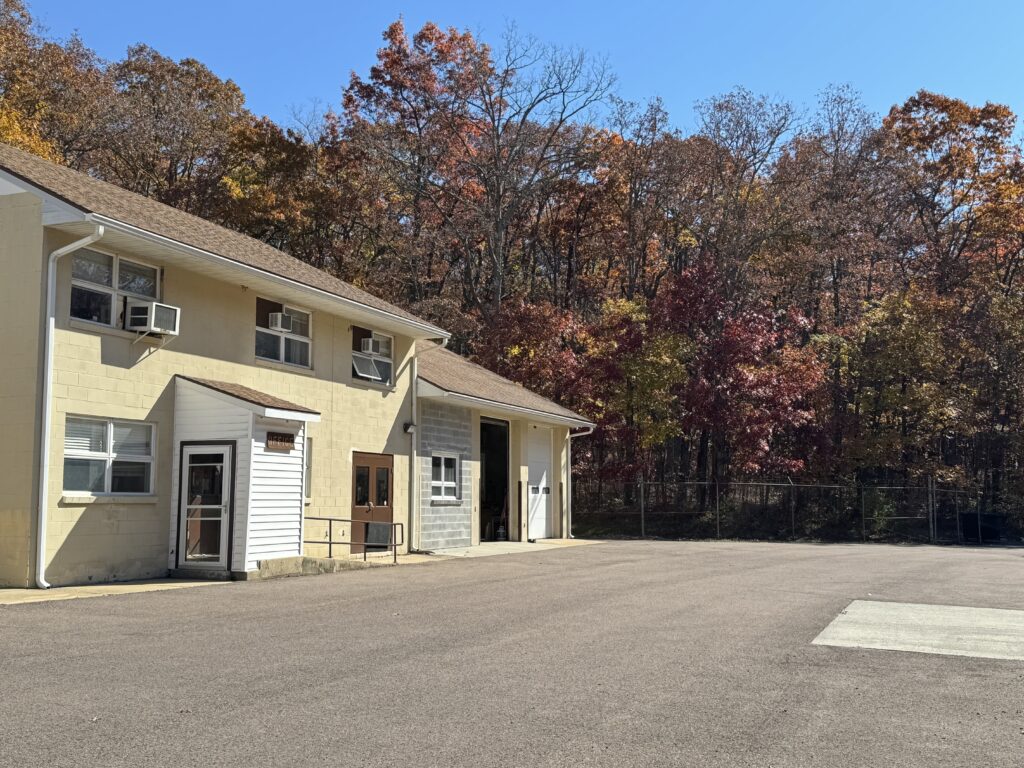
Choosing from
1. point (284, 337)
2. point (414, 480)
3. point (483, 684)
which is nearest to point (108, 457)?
point (284, 337)

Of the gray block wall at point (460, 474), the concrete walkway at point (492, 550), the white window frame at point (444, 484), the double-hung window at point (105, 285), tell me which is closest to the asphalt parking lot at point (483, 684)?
the double-hung window at point (105, 285)

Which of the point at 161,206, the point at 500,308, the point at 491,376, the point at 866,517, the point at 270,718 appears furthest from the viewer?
the point at 500,308

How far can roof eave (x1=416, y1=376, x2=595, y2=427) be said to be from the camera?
865 inches

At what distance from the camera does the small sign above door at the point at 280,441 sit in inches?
614

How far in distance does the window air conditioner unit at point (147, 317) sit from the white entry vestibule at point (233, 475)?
3.60 ft

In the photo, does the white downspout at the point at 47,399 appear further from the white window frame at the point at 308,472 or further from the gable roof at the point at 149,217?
the white window frame at the point at 308,472

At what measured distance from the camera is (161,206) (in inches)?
722

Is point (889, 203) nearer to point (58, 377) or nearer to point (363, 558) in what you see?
point (363, 558)

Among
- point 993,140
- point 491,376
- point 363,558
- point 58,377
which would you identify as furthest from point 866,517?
point 58,377

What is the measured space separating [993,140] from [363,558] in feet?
97.9

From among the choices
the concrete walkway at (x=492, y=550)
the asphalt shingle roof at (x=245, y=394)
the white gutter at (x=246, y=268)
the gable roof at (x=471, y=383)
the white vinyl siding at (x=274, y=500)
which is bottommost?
the concrete walkway at (x=492, y=550)

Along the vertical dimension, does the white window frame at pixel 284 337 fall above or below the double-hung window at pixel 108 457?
above

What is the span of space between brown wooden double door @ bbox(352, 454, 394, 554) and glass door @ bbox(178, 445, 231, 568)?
156 inches

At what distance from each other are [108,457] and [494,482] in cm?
1351
